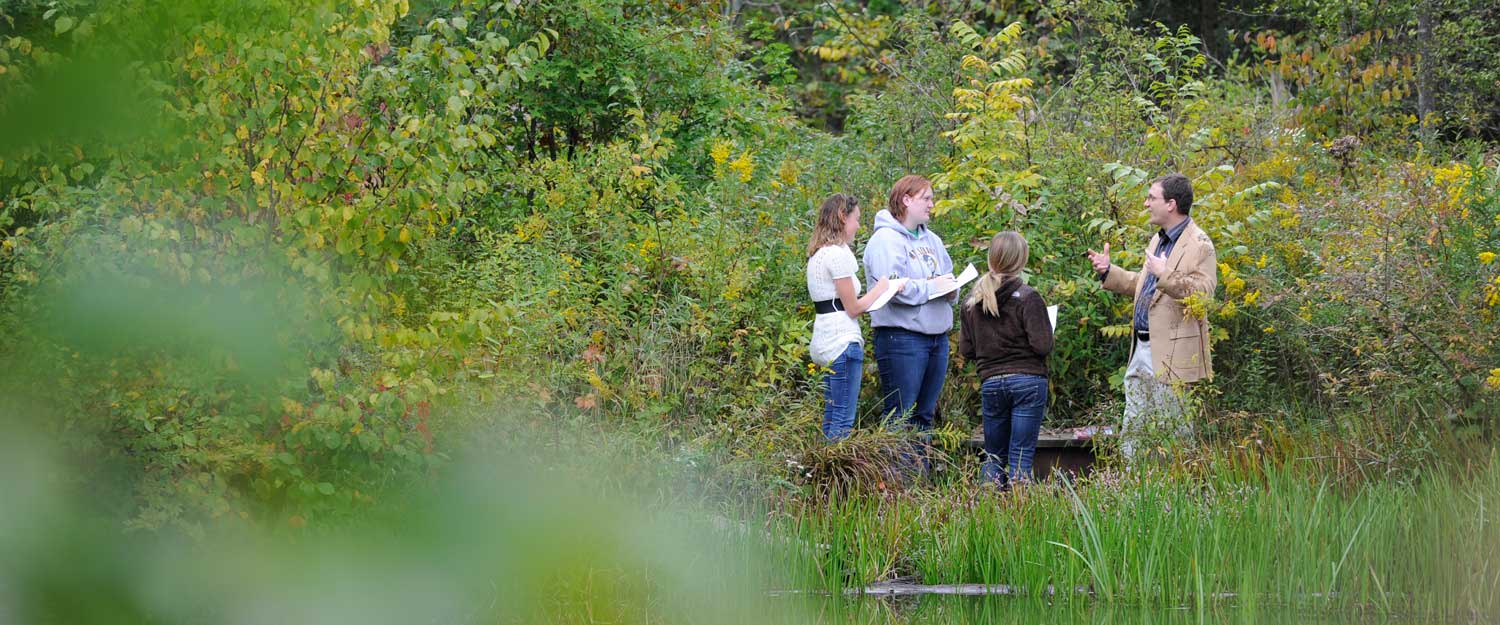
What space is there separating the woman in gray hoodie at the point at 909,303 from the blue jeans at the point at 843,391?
0.61 ft

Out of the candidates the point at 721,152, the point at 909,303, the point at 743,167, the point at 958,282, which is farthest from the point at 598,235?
the point at 958,282

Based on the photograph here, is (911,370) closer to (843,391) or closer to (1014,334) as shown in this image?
(843,391)

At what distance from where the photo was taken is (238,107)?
4.05m

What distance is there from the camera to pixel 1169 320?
6121 mm

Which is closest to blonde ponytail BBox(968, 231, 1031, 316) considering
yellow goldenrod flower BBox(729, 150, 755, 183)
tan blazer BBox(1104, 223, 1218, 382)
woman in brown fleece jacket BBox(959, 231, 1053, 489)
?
woman in brown fleece jacket BBox(959, 231, 1053, 489)

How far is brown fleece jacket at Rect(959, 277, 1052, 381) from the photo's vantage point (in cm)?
631

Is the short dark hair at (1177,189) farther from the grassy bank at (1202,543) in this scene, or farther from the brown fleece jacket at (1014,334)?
the grassy bank at (1202,543)

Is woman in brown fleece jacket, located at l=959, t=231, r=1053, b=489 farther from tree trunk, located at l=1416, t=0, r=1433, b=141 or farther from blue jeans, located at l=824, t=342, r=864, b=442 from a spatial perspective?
tree trunk, located at l=1416, t=0, r=1433, b=141

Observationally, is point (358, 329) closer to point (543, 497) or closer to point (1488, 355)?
point (543, 497)

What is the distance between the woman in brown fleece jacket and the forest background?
0.76 metres

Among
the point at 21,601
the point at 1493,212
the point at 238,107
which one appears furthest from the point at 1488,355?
the point at 21,601

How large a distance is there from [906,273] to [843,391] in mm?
621

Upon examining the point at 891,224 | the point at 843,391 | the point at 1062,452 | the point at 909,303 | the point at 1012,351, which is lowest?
the point at 1062,452

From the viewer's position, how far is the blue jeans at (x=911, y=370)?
6.52m
